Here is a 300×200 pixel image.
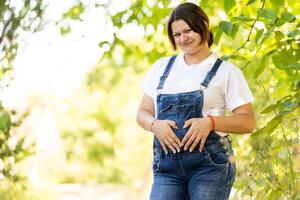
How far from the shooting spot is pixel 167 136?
136 inches

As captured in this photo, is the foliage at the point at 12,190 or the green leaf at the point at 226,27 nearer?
the green leaf at the point at 226,27

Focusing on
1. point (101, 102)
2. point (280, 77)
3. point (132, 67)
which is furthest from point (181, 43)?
point (101, 102)

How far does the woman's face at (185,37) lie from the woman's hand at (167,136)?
1.12 ft

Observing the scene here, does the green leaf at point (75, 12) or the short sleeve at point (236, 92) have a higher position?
the green leaf at point (75, 12)

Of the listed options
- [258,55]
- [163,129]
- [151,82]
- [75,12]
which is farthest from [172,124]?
[75,12]

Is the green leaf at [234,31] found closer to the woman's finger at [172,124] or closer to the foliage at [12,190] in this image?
the woman's finger at [172,124]

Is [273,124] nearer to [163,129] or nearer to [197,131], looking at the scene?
[197,131]

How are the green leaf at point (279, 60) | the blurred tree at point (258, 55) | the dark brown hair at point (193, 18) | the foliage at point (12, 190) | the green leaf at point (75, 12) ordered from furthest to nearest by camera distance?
the green leaf at point (75, 12) → the foliage at point (12, 190) → the green leaf at point (279, 60) → the blurred tree at point (258, 55) → the dark brown hair at point (193, 18)

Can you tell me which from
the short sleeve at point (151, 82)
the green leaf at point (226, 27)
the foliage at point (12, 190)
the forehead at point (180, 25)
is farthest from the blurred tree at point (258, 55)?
the foliage at point (12, 190)

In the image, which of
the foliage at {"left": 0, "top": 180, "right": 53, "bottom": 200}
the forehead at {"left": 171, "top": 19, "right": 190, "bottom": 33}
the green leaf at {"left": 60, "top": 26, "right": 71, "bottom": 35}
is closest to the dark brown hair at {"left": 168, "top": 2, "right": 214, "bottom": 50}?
the forehead at {"left": 171, "top": 19, "right": 190, "bottom": 33}

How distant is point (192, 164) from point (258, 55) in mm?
1992

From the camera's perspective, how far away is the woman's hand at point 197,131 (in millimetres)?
3398

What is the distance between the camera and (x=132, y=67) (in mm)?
23016

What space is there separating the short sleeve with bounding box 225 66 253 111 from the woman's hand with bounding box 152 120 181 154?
26cm
